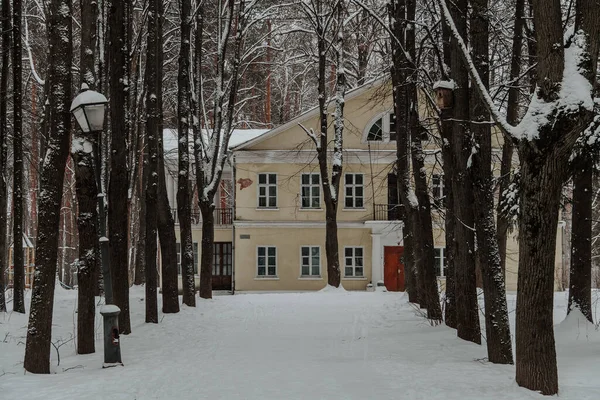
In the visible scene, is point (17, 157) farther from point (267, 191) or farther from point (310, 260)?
point (310, 260)

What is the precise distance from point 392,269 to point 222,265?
28.9 feet

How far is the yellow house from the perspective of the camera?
3212 cm

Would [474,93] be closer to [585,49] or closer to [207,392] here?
[585,49]

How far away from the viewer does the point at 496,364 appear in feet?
29.6

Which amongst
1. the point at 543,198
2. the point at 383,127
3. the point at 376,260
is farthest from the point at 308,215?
the point at 543,198

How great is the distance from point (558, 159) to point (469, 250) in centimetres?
433

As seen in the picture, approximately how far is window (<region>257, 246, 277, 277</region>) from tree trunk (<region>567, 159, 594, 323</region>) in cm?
2078

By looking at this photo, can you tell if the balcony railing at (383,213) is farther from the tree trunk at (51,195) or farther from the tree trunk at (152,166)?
the tree trunk at (51,195)

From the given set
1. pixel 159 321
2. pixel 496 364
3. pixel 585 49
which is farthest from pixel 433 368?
pixel 159 321

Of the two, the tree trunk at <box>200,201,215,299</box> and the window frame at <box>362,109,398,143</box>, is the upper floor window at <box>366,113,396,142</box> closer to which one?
the window frame at <box>362,109,398,143</box>

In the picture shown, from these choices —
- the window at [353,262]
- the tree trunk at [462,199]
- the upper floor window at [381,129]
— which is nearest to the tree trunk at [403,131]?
the tree trunk at [462,199]

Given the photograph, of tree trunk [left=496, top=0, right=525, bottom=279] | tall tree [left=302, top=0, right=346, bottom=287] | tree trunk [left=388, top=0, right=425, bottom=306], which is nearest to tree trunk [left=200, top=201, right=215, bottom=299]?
tall tree [left=302, top=0, right=346, bottom=287]

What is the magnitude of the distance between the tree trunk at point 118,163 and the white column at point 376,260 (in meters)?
20.2

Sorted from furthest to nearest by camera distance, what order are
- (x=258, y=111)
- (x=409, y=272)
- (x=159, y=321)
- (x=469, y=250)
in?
(x=258, y=111), (x=409, y=272), (x=159, y=321), (x=469, y=250)
